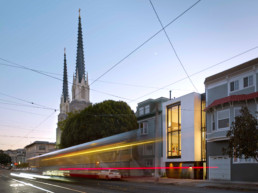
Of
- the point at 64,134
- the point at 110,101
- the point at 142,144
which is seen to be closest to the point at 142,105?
the point at 110,101

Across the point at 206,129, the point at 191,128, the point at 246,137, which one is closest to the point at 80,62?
the point at 191,128

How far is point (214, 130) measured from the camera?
29156 millimetres

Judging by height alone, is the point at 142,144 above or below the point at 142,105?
below

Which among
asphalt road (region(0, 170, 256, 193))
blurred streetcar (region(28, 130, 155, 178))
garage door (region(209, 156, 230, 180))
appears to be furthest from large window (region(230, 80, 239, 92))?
asphalt road (region(0, 170, 256, 193))

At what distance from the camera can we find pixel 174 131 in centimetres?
3525

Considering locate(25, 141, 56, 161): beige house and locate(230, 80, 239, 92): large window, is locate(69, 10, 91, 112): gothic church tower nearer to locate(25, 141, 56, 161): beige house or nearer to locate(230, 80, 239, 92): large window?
locate(25, 141, 56, 161): beige house

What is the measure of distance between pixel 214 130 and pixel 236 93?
400 cm

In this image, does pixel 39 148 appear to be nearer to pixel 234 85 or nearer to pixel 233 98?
pixel 234 85

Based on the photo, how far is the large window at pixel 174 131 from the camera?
34.7 meters

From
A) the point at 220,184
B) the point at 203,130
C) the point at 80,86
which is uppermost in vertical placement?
the point at 80,86

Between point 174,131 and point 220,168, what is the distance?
25.4 ft

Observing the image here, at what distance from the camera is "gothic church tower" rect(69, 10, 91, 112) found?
12642 cm

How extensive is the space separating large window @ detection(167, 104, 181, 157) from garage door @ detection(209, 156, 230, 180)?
512 cm

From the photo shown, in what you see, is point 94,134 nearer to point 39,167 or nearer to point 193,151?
point 39,167
